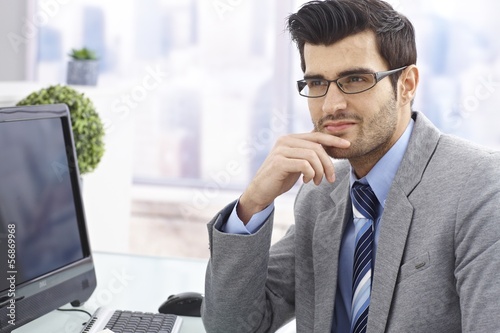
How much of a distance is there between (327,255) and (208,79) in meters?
2.74

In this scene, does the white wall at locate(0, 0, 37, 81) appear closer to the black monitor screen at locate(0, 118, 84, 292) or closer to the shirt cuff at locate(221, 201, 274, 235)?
the black monitor screen at locate(0, 118, 84, 292)

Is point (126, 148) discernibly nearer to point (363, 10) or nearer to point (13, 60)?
point (13, 60)

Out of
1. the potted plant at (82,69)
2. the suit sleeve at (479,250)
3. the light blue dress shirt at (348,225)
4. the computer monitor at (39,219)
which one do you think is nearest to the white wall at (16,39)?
the potted plant at (82,69)

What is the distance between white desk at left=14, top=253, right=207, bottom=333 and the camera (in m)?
1.45

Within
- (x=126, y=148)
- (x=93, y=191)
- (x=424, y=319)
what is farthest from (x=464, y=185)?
(x=126, y=148)

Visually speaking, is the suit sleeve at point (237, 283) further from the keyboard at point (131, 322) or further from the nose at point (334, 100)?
the nose at point (334, 100)

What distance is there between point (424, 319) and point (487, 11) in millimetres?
2888

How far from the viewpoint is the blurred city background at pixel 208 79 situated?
371cm

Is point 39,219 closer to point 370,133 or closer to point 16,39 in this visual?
point 370,133

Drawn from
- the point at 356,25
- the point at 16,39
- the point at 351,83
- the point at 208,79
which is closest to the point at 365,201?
the point at 351,83

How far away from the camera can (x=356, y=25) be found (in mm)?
1364

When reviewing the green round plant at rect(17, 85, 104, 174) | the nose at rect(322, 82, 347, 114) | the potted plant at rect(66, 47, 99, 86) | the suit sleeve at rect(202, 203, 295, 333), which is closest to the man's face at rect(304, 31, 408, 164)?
the nose at rect(322, 82, 347, 114)

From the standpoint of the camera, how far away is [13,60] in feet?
13.3

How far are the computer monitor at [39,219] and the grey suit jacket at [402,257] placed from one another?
0.30 meters
